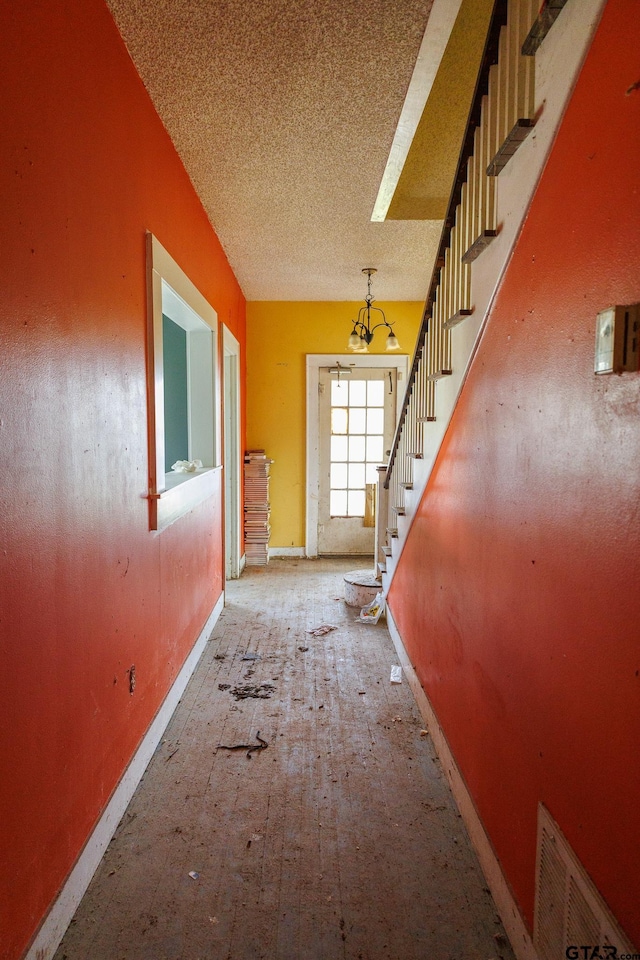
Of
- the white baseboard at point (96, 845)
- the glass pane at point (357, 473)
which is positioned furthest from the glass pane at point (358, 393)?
the white baseboard at point (96, 845)

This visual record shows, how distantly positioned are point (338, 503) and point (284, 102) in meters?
4.62

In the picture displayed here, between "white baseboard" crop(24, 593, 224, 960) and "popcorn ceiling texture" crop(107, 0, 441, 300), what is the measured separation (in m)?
2.81

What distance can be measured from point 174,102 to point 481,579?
244 cm

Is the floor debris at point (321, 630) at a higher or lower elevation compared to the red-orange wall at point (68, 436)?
lower

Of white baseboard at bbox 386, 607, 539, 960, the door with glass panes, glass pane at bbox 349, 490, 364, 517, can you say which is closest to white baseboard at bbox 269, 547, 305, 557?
the door with glass panes

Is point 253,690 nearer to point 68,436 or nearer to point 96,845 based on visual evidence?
point 96,845

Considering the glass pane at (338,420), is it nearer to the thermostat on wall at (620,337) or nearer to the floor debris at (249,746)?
the floor debris at (249,746)

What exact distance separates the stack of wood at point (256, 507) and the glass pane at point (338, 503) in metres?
0.79

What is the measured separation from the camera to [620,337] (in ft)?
3.37

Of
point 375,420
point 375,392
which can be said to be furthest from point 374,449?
point 375,392

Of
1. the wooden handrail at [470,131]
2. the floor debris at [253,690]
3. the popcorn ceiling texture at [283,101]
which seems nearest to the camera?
the wooden handrail at [470,131]

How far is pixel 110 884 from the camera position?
183cm

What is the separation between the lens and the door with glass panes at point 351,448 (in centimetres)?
655

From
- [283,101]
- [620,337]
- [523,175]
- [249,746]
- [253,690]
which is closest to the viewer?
[620,337]
